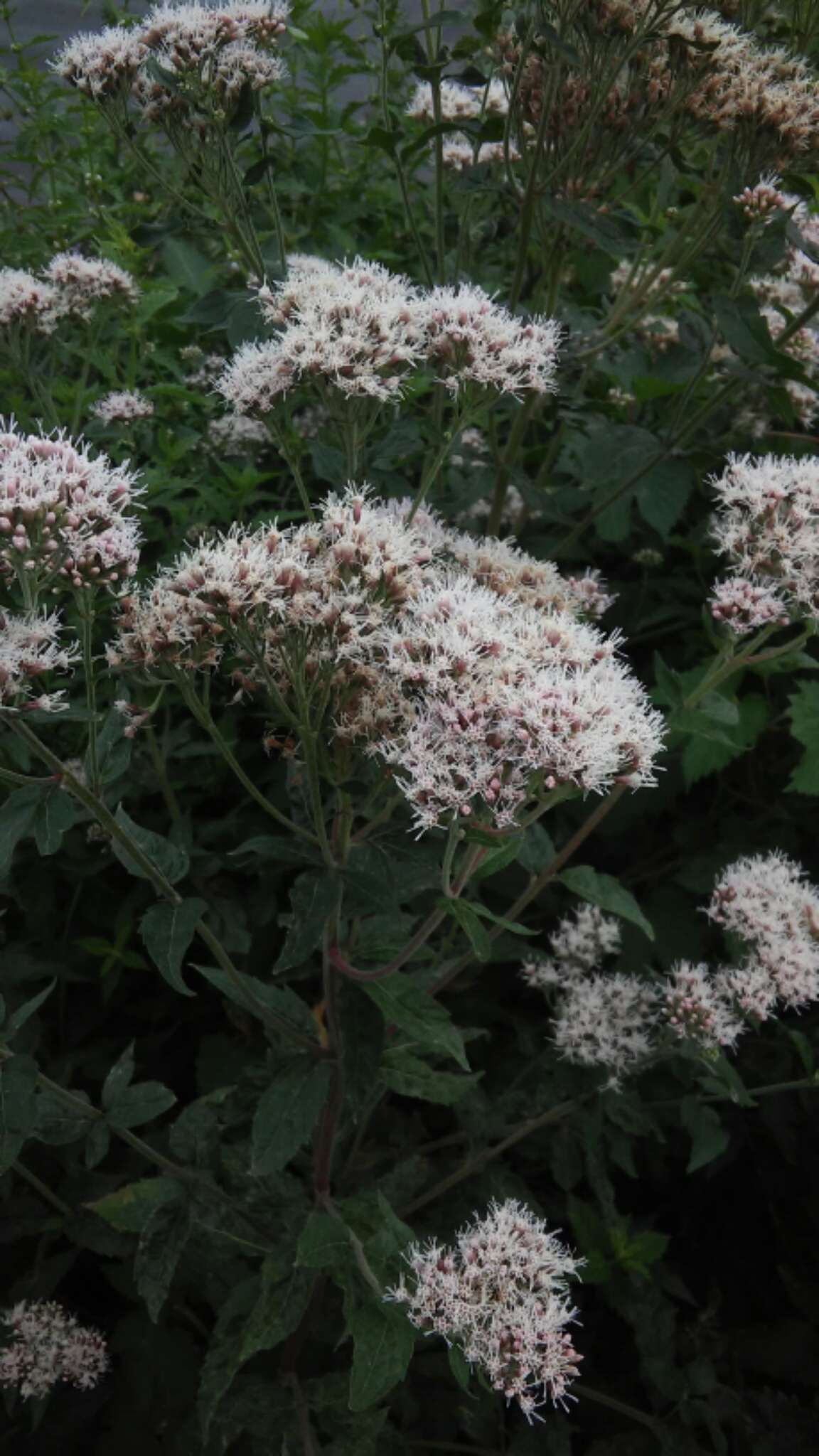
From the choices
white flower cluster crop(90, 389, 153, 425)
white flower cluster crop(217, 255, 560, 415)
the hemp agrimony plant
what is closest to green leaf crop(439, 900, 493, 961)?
the hemp agrimony plant

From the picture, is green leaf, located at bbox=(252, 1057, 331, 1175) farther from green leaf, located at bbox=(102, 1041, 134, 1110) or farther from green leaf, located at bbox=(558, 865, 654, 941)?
green leaf, located at bbox=(558, 865, 654, 941)

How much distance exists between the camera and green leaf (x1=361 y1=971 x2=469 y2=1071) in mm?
2002

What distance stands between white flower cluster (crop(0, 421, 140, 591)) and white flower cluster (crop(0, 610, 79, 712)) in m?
0.08

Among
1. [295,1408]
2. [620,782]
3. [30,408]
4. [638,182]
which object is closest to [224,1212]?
[295,1408]

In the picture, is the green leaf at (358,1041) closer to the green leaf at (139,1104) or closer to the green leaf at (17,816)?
the green leaf at (139,1104)

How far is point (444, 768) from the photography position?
1.85 m

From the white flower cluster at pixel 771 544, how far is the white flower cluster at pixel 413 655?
0.37 metres

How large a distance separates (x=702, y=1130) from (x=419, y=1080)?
2.37ft

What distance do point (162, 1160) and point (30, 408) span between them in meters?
1.95

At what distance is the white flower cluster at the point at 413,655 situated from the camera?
1.87 meters

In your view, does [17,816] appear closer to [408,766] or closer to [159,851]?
[159,851]

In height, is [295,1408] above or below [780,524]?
below

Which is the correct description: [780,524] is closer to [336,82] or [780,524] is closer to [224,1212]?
[224,1212]

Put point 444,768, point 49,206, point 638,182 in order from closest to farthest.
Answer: point 444,768, point 638,182, point 49,206
